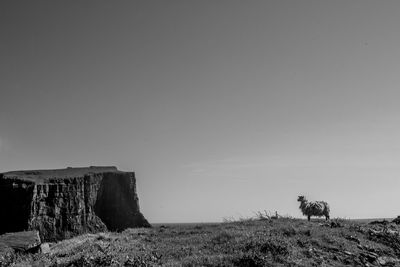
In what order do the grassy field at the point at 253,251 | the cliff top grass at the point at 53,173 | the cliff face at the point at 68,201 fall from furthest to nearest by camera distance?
the cliff top grass at the point at 53,173, the cliff face at the point at 68,201, the grassy field at the point at 253,251

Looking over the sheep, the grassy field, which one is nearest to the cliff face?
the sheep

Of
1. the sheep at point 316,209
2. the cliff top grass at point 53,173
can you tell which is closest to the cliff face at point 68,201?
the cliff top grass at point 53,173

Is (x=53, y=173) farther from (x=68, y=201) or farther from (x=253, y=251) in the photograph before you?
(x=253, y=251)

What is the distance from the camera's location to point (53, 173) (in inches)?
5699

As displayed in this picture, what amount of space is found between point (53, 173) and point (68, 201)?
1707 cm

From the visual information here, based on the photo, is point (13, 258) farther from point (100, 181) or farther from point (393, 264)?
point (100, 181)

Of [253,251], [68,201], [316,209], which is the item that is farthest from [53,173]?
[253,251]

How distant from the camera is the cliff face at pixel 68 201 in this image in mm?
119625

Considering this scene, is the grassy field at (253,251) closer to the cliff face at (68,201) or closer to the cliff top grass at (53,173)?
the cliff face at (68,201)

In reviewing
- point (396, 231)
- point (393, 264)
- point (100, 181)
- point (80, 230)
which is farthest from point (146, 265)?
Answer: point (100, 181)

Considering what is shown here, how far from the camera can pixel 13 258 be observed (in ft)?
60.5

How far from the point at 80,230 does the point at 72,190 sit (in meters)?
15.7

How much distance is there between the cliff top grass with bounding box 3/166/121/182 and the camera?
130 m

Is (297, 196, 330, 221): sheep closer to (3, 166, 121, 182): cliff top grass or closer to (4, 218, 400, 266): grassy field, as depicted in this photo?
(4, 218, 400, 266): grassy field
